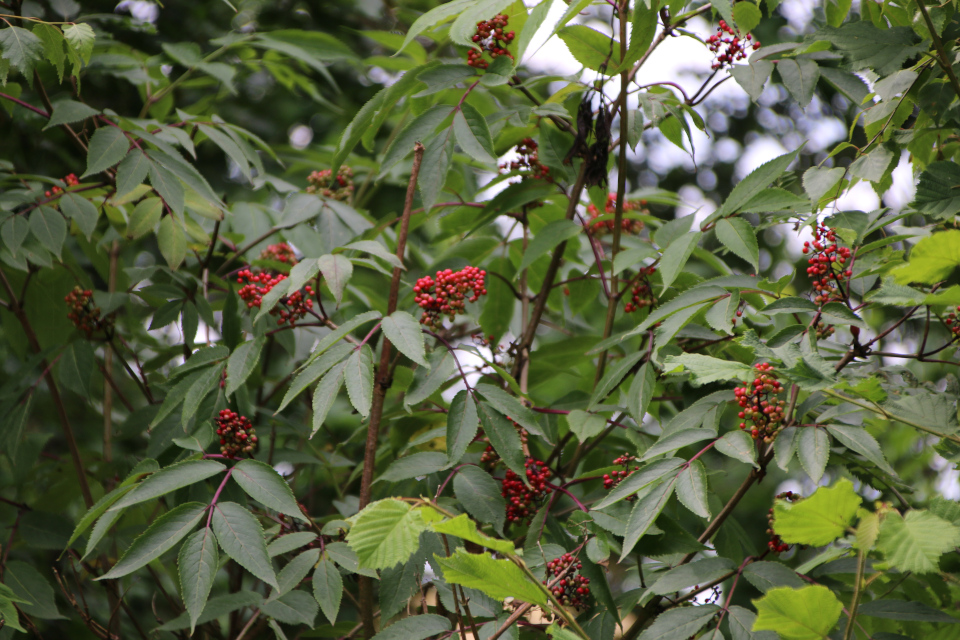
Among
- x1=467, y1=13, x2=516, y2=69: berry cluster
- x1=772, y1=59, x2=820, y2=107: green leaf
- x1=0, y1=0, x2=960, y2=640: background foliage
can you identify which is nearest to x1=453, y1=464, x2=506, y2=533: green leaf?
x1=0, y1=0, x2=960, y2=640: background foliage

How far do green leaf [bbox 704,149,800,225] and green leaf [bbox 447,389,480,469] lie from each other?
1.62 ft

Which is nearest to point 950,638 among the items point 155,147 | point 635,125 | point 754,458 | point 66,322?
point 754,458

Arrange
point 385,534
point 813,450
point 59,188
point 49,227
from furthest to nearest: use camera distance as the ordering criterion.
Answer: point 59,188 < point 49,227 < point 813,450 < point 385,534

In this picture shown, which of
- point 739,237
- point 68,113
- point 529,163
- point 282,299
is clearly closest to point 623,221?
point 529,163

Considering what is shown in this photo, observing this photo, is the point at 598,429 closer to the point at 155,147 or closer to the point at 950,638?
the point at 950,638

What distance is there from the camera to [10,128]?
2.05m

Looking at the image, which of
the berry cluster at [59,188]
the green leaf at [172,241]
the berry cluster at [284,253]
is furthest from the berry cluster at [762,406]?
the berry cluster at [59,188]

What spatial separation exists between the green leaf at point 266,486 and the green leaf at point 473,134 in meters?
0.56

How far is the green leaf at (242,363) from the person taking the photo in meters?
1.16

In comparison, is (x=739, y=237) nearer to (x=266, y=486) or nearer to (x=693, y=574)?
(x=693, y=574)

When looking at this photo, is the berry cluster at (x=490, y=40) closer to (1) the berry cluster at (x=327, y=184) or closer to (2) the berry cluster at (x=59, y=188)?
(1) the berry cluster at (x=327, y=184)

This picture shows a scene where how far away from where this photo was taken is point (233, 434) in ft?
3.96

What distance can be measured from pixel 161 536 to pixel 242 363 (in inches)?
11.4

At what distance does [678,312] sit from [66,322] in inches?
53.2
